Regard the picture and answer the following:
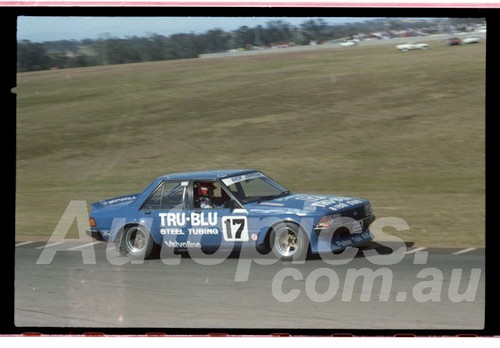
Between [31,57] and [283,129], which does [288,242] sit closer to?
[283,129]

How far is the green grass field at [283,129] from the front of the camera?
715 centimetres

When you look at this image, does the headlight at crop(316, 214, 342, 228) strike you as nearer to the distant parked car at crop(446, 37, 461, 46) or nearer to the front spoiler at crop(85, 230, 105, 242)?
the front spoiler at crop(85, 230, 105, 242)

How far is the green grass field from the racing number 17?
66cm

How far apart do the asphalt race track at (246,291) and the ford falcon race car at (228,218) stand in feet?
0.72

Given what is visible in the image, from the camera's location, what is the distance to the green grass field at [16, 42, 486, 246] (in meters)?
7.15

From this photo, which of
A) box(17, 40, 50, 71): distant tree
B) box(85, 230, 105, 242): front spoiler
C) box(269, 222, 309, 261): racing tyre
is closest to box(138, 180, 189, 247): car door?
box(85, 230, 105, 242): front spoiler

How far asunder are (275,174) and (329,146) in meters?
1.31

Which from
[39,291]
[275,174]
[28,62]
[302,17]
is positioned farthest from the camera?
[275,174]

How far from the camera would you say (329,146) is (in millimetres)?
10609

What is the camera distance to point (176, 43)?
622cm

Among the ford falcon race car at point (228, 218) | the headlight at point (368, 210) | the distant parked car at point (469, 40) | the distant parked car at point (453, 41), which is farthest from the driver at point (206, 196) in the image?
the distant parked car at point (469, 40)

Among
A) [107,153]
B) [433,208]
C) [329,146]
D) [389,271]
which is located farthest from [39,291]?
[433,208]

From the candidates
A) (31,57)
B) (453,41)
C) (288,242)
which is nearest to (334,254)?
(288,242)
